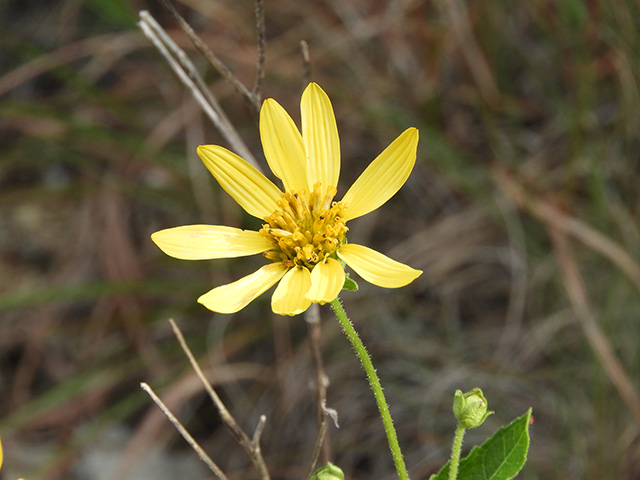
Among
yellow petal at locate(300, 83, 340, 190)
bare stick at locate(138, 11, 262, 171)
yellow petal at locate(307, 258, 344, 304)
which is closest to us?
yellow petal at locate(307, 258, 344, 304)

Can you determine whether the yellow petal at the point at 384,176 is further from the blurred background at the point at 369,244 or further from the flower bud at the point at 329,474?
the blurred background at the point at 369,244

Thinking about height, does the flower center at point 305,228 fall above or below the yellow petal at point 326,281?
above

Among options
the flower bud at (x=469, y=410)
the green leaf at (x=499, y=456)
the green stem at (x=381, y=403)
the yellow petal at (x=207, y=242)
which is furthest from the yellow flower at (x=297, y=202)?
the green leaf at (x=499, y=456)

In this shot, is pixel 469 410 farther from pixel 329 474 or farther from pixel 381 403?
pixel 329 474

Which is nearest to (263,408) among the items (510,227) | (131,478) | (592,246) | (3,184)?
(131,478)

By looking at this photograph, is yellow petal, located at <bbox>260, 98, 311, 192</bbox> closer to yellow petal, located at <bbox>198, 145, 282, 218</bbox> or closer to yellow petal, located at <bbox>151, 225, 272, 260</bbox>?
yellow petal, located at <bbox>198, 145, 282, 218</bbox>

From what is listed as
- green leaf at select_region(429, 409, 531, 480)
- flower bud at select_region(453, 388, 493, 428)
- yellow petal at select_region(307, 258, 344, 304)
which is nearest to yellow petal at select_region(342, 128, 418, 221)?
yellow petal at select_region(307, 258, 344, 304)
